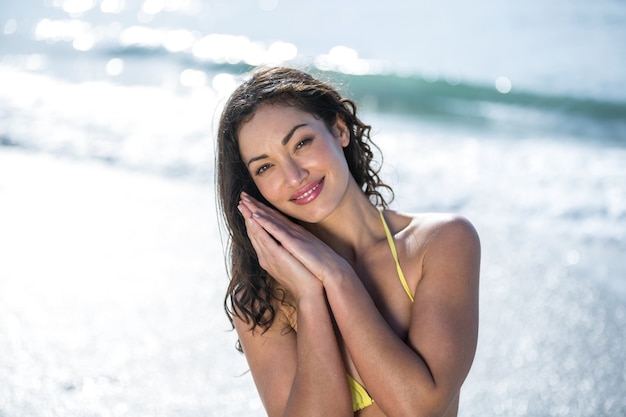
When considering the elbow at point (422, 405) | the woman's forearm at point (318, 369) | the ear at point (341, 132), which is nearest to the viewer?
the elbow at point (422, 405)

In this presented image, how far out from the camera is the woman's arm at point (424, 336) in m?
2.65

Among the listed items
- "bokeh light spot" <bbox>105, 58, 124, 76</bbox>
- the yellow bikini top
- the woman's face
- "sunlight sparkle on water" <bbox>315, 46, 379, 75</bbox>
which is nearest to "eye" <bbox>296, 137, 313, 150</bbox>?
the woman's face

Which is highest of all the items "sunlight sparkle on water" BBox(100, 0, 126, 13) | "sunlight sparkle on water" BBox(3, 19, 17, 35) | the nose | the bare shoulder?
"sunlight sparkle on water" BBox(100, 0, 126, 13)

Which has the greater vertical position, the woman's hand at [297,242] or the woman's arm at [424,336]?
the woman's hand at [297,242]

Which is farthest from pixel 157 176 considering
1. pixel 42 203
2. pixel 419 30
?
pixel 419 30

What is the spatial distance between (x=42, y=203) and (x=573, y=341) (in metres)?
4.14

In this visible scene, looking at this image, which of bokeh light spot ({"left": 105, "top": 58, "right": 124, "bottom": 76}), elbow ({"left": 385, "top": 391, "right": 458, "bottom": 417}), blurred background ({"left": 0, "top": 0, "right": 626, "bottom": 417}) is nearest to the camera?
elbow ({"left": 385, "top": 391, "right": 458, "bottom": 417})

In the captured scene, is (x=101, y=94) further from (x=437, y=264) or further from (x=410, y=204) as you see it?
(x=437, y=264)

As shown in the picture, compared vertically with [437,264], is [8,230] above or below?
below

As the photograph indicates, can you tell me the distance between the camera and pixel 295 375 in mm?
2914

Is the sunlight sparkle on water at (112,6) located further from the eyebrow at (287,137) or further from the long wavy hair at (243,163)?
the eyebrow at (287,137)

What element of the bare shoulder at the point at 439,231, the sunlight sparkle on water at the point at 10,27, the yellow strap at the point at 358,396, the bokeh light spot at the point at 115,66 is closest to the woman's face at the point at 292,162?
the bare shoulder at the point at 439,231

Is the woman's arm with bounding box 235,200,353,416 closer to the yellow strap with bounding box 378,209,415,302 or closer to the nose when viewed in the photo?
the nose

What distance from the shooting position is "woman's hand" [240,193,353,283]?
2.83m
